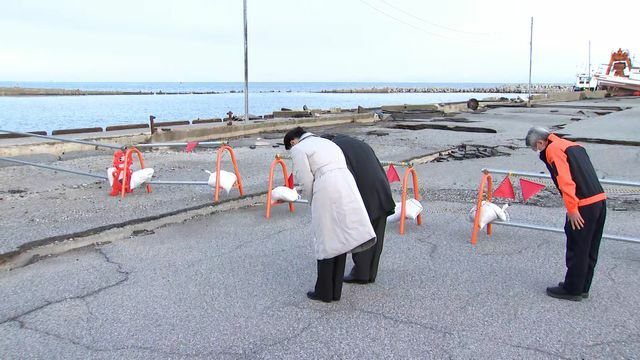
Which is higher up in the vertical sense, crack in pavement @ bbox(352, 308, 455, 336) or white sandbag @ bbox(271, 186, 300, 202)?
white sandbag @ bbox(271, 186, 300, 202)

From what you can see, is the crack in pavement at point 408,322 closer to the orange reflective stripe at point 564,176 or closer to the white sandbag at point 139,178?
the orange reflective stripe at point 564,176

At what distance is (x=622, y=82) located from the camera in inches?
2418

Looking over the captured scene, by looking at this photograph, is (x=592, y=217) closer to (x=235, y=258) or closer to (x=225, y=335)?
(x=225, y=335)

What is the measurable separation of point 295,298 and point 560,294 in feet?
7.60

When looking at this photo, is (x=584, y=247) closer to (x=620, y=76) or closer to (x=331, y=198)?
(x=331, y=198)

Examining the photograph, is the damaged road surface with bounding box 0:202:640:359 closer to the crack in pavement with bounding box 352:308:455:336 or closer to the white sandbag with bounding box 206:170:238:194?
the crack in pavement with bounding box 352:308:455:336

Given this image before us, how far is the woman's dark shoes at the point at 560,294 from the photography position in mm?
4699

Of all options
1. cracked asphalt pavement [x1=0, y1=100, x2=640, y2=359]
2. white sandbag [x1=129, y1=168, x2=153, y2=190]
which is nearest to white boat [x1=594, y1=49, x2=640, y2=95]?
cracked asphalt pavement [x1=0, y1=100, x2=640, y2=359]

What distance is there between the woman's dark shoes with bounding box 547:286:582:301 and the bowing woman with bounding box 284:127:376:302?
176 cm

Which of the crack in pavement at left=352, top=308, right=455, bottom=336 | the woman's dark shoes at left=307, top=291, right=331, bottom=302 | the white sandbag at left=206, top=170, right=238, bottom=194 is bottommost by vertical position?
the crack in pavement at left=352, top=308, right=455, bottom=336

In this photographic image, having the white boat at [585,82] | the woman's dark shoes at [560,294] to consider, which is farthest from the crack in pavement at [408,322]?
the white boat at [585,82]

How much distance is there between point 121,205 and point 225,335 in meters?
4.78

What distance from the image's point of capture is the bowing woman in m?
4.29

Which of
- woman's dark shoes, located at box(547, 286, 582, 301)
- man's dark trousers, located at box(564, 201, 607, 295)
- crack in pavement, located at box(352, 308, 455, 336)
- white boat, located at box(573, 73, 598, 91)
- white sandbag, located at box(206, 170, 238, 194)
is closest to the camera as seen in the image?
crack in pavement, located at box(352, 308, 455, 336)
